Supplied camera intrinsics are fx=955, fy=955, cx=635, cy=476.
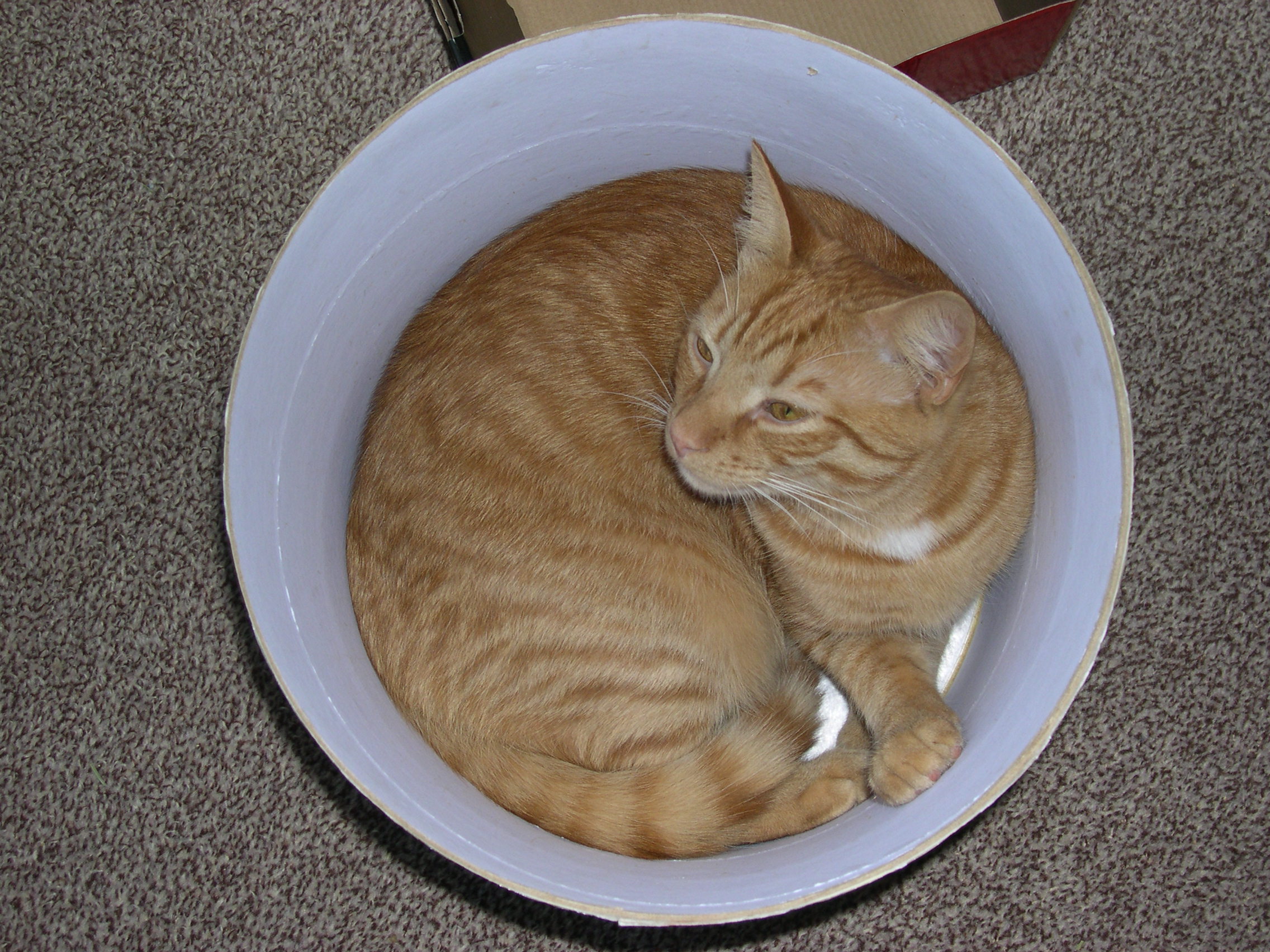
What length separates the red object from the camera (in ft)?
5.08

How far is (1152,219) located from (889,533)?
957 mm

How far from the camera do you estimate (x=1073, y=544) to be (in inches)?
44.4

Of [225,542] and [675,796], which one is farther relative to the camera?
[225,542]

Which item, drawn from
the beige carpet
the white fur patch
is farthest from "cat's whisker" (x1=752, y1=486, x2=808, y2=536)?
the beige carpet

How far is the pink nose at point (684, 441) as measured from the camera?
1.14 m

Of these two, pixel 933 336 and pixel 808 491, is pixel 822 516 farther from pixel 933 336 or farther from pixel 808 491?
pixel 933 336

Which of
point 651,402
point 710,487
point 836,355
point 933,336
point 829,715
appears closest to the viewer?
point 933,336

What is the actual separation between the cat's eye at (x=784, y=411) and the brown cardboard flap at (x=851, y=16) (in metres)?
0.83

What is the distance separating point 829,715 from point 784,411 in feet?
2.30

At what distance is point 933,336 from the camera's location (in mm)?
968

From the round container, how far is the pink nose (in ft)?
1.41

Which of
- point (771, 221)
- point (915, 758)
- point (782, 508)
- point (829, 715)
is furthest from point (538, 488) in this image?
point (829, 715)

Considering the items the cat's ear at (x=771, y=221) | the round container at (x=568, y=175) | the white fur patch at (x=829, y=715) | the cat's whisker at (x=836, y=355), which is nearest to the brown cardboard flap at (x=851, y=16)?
the round container at (x=568, y=175)

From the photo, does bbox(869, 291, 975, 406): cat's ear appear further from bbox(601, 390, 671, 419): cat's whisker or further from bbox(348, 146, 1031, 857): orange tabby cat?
bbox(601, 390, 671, 419): cat's whisker
